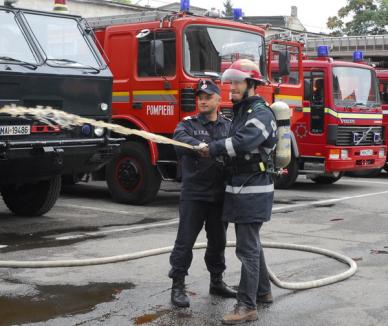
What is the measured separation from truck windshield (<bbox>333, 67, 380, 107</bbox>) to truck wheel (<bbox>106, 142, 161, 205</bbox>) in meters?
4.62

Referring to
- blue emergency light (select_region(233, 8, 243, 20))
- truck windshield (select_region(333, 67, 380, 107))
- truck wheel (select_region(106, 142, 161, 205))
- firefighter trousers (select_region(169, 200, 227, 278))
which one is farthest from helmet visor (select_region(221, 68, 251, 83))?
truck windshield (select_region(333, 67, 380, 107))

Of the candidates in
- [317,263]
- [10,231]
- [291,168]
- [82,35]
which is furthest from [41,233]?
[291,168]

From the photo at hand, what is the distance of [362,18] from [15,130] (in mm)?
36152

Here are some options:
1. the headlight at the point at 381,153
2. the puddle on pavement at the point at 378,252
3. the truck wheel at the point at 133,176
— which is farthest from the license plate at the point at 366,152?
the puddle on pavement at the point at 378,252

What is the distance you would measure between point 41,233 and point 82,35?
2.68m

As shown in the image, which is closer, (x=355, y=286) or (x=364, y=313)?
(x=364, y=313)

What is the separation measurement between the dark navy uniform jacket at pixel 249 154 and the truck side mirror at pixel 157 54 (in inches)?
208

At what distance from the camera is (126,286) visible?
5.69 m

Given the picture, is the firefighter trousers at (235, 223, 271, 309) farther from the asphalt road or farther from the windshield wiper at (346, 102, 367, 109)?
the windshield wiper at (346, 102, 367, 109)

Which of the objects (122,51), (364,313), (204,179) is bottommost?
(364,313)

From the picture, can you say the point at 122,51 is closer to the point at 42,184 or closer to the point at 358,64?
the point at 42,184

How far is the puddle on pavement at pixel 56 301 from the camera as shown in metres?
4.86

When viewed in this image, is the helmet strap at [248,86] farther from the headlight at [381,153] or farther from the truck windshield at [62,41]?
the headlight at [381,153]

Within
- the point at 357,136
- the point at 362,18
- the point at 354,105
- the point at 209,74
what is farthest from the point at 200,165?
the point at 362,18
